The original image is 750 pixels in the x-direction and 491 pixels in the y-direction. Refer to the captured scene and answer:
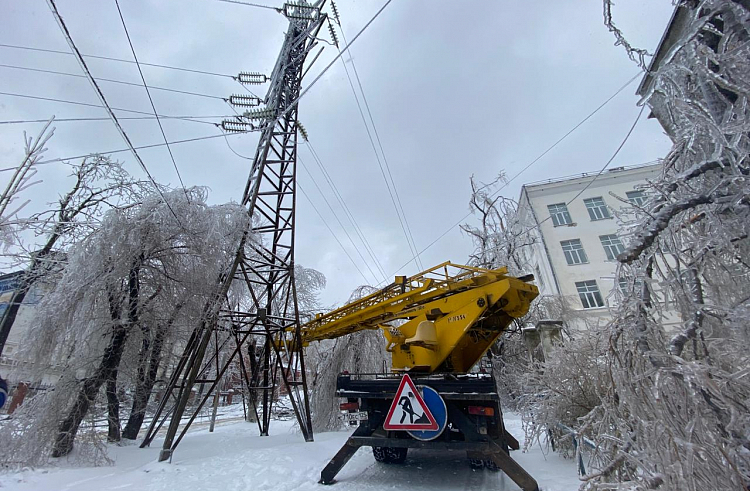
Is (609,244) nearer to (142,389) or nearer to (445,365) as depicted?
(445,365)

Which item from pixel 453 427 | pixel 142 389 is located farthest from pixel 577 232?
pixel 142 389

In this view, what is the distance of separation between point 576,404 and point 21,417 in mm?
9315

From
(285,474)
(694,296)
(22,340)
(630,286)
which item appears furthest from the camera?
(22,340)

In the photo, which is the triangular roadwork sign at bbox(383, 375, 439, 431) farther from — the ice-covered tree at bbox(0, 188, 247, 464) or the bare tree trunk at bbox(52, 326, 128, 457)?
the bare tree trunk at bbox(52, 326, 128, 457)

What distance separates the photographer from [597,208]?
21.1m

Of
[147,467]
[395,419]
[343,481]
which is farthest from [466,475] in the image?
[147,467]

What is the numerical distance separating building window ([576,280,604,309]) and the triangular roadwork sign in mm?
18189

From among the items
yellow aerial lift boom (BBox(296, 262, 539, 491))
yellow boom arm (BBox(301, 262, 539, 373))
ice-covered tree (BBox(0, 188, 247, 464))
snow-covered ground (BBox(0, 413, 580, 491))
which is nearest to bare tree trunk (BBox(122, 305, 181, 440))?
ice-covered tree (BBox(0, 188, 247, 464))

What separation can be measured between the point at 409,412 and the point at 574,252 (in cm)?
1968

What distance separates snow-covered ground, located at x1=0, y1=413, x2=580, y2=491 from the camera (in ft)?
14.6

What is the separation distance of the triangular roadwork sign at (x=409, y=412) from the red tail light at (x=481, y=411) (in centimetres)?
50

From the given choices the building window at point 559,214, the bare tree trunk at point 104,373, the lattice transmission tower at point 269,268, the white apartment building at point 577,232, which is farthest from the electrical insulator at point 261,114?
the building window at point 559,214

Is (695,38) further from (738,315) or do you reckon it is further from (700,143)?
(738,315)

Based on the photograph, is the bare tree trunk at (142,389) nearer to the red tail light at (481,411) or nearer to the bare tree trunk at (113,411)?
the bare tree trunk at (113,411)
